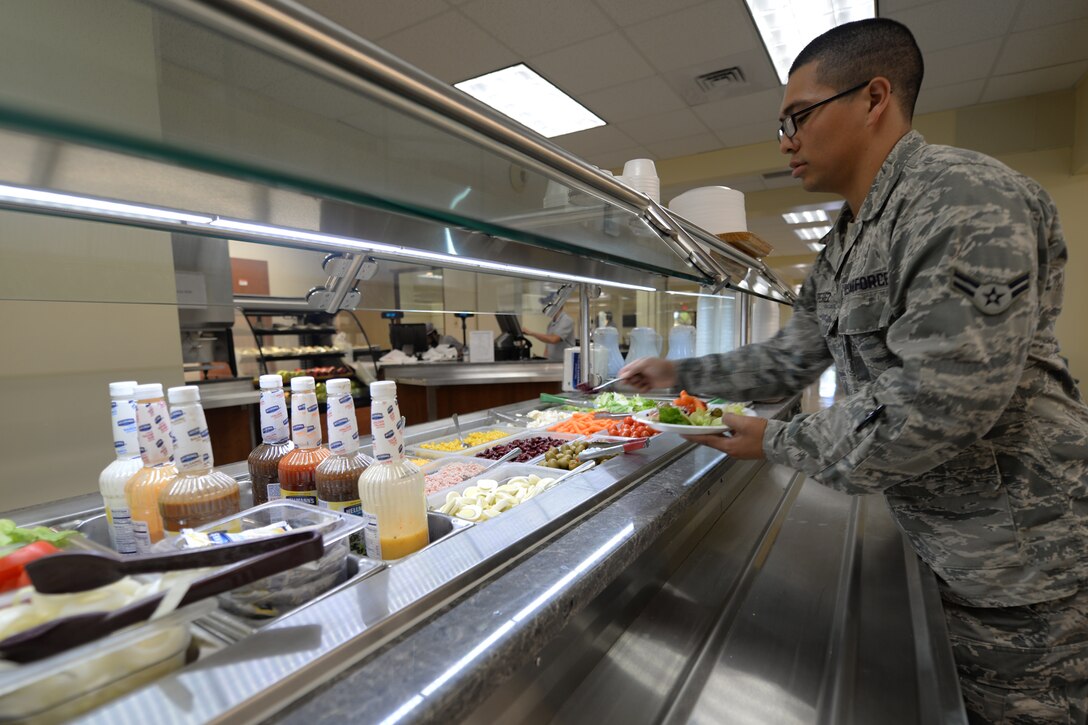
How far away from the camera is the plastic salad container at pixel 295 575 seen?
0.68 metres

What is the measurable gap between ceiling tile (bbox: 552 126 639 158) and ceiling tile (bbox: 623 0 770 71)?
1.40m

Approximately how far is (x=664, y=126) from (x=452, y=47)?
2.59 metres

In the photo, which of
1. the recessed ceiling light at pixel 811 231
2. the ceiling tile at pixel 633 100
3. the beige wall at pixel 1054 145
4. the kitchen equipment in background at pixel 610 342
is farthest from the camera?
the recessed ceiling light at pixel 811 231

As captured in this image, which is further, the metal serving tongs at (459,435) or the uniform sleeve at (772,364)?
the metal serving tongs at (459,435)

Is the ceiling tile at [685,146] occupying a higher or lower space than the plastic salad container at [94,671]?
higher

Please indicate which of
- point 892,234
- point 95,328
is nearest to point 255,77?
point 892,234

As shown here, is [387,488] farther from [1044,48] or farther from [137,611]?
[1044,48]

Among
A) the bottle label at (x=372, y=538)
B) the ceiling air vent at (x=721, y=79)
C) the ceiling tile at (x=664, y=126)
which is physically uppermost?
the ceiling tile at (x=664, y=126)

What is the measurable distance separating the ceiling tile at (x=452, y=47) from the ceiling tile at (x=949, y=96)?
3991 mm

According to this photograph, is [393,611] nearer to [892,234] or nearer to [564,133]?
[892,234]

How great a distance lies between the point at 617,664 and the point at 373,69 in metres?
1.17

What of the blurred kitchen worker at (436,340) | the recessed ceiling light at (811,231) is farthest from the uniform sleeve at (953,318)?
the recessed ceiling light at (811,231)

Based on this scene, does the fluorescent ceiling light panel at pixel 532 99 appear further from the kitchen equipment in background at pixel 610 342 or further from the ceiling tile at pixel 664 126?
the kitchen equipment in background at pixel 610 342

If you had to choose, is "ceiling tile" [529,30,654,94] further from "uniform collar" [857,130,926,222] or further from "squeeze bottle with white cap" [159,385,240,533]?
"squeeze bottle with white cap" [159,385,240,533]
